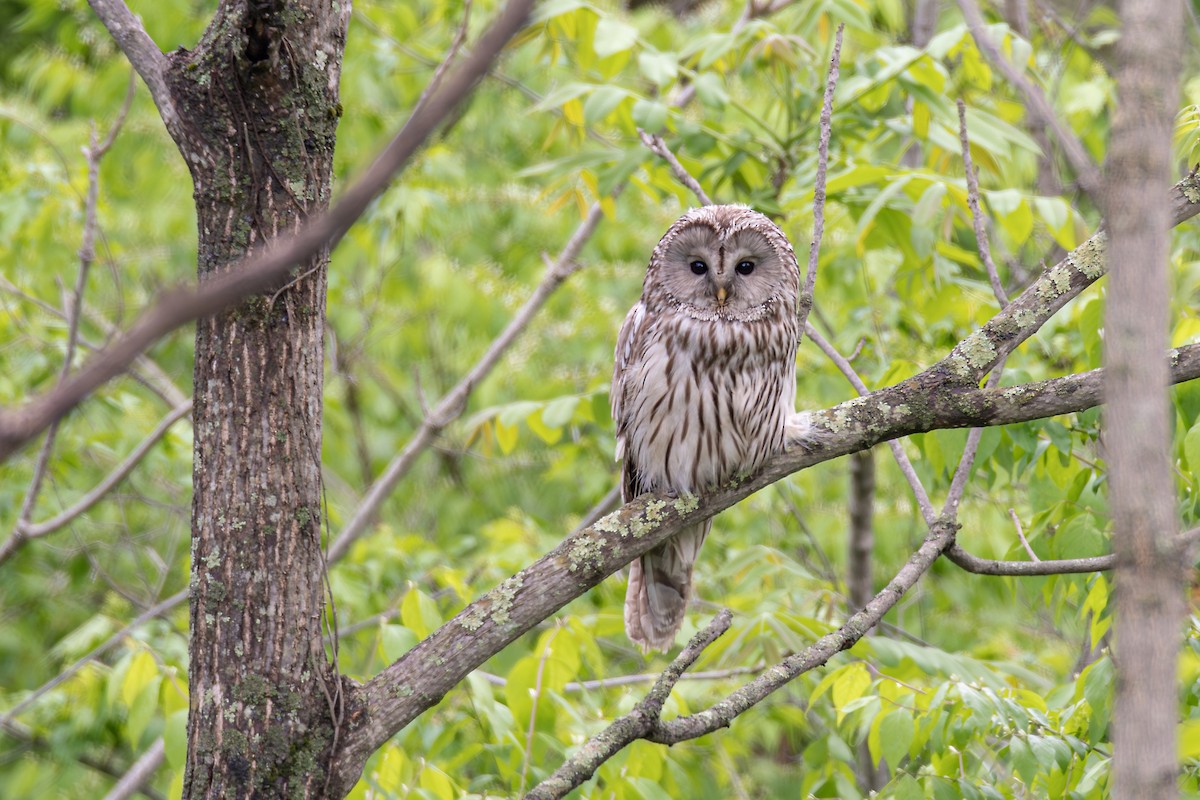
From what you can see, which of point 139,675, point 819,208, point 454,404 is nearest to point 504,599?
point 819,208

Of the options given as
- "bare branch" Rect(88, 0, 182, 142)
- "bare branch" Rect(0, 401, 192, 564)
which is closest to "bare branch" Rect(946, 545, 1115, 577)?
"bare branch" Rect(88, 0, 182, 142)

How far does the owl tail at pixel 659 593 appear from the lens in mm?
4113

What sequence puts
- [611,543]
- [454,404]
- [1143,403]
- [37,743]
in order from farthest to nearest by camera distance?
1. [37,743]
2. [454,404]
3. [611,543]
4. [1143,403]

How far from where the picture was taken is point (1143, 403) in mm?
1068

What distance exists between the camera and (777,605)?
13.4 ft

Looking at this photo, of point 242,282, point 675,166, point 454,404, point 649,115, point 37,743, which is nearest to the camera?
point 242,282

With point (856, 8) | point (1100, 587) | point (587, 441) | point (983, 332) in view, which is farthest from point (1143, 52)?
point (587, 441)

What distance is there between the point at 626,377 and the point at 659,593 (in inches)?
31.5

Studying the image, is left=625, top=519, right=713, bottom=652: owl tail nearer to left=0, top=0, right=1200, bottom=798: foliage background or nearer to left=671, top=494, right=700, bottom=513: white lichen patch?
left=0, top=0, right=1200, bottom=798: foliage background

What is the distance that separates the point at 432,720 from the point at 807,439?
2.12m

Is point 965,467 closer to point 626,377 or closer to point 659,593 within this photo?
point 626,377

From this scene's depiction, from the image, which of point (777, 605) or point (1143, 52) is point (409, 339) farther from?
point (1143, 52)

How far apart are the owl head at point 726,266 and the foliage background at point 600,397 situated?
1.06ft

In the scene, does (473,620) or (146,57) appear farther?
(473,620)
